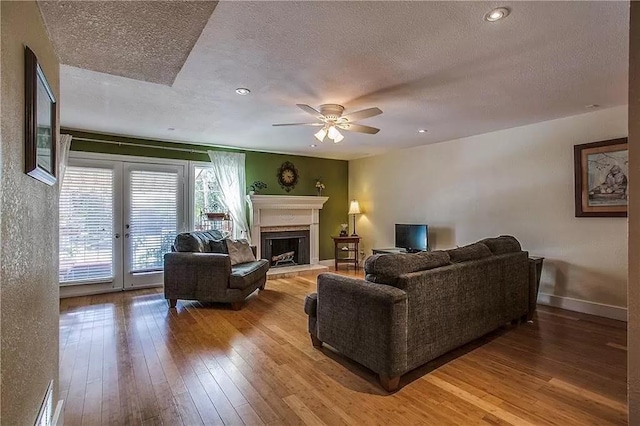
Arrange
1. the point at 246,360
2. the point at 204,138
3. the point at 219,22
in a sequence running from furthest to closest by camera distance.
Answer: the point at 204,138
the point at 246,360
the point at 219,22

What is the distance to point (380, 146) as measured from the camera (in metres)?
6.11

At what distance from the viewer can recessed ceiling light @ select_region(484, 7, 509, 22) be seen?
1966mm

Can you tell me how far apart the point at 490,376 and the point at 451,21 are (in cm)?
252

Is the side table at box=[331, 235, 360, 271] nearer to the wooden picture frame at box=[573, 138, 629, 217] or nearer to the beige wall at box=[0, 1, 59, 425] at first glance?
the wooden picture frame at box=[573, 138, 629, 217]

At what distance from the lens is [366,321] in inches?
98.1

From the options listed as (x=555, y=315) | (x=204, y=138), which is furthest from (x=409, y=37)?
(x=204, y=138)

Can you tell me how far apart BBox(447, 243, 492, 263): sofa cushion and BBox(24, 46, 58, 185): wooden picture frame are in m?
2.83

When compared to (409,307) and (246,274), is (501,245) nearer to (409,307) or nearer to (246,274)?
(409,307)

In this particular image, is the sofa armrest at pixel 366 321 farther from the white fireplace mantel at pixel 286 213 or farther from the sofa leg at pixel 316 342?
the white fireplace mantel at pixel 286 213

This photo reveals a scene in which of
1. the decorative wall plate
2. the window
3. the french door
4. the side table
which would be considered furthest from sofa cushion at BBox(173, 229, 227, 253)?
the side table

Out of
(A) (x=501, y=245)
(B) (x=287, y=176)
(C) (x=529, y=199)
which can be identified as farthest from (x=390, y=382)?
(B) (x=287, y=176)

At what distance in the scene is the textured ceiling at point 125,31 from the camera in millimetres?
1654

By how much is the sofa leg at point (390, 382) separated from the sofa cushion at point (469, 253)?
1118mm

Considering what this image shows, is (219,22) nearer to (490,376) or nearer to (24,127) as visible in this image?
(24,127)
